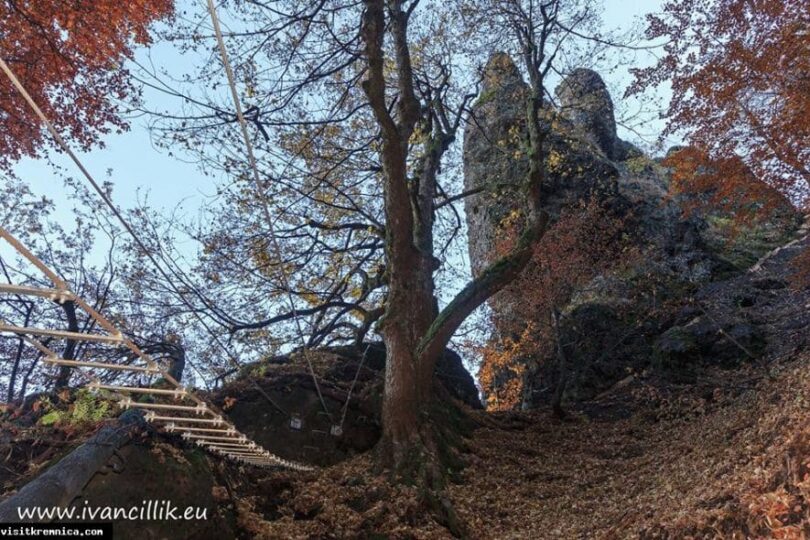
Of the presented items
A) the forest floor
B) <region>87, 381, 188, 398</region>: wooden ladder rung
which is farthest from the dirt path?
<region>87, 381, 188, 398</region>: wooden ladder rung

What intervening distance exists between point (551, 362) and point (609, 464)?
248 inches

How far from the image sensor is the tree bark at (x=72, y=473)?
335 centimetres

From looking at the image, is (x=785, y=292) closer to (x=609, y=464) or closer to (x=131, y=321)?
(x=609, y=464)

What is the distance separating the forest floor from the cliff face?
258 cm

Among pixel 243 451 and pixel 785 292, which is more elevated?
pixel 785 292

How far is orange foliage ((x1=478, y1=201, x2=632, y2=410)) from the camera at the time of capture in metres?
12.5

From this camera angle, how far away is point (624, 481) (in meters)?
6.65

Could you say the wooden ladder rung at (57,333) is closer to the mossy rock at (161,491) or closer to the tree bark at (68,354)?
the mossy rock at (161,491)

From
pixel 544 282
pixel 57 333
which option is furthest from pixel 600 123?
pixel 57 333

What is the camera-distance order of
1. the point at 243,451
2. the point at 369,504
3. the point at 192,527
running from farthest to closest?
the point at 369,504 → the point at 243,451 → the point at 192,527

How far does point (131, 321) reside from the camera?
9.48 metres

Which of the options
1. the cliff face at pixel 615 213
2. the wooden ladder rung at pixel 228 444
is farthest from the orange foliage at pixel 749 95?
the wooden ladder rung at pixel 228 444

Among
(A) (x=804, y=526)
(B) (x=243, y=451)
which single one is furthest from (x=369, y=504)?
(A) (x=804, y=526)

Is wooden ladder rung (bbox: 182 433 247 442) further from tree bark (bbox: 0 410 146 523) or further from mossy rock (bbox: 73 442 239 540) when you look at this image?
tree bark (bbox: 0 410 146 523)
